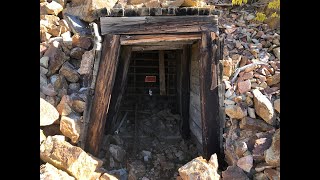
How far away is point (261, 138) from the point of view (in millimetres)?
3559

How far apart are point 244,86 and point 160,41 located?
1469mm

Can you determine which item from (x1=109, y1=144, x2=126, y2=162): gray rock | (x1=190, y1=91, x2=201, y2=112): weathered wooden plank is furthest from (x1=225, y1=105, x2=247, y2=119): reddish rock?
(x1=109, y1=144, x2=126, y2=162): gray rock

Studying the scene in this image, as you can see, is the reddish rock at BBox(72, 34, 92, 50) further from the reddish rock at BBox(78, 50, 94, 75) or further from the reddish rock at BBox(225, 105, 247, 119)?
the reddish rock at BBox(225, 105, 247, 119)

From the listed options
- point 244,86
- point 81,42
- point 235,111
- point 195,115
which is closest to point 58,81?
point 81,42

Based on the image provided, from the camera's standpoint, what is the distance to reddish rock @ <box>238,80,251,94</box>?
4094 mm

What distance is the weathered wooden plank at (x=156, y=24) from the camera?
3514 millimetres

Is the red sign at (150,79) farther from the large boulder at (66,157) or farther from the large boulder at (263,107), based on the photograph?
the large boulder at (66,157)

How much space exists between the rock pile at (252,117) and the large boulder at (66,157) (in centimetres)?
177

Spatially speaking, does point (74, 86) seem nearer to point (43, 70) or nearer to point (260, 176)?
point (43, 70)

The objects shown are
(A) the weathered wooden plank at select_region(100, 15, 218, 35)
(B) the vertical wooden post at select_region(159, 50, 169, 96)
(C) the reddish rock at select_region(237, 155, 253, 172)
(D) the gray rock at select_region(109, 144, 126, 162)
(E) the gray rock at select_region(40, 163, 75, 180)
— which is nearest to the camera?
(E) the gray rock at select_region(40, 163, 75, 180)

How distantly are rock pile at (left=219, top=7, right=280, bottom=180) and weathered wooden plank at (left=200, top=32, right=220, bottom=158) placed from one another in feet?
0.61

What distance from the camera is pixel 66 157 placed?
328 centimetres

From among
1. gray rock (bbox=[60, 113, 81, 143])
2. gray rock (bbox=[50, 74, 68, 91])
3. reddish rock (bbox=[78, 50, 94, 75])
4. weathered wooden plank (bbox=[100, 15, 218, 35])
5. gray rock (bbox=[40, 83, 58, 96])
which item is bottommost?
gray rock (bbox=[60, 113, 81, 143])

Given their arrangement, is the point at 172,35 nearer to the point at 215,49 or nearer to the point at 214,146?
the point at 215,49
